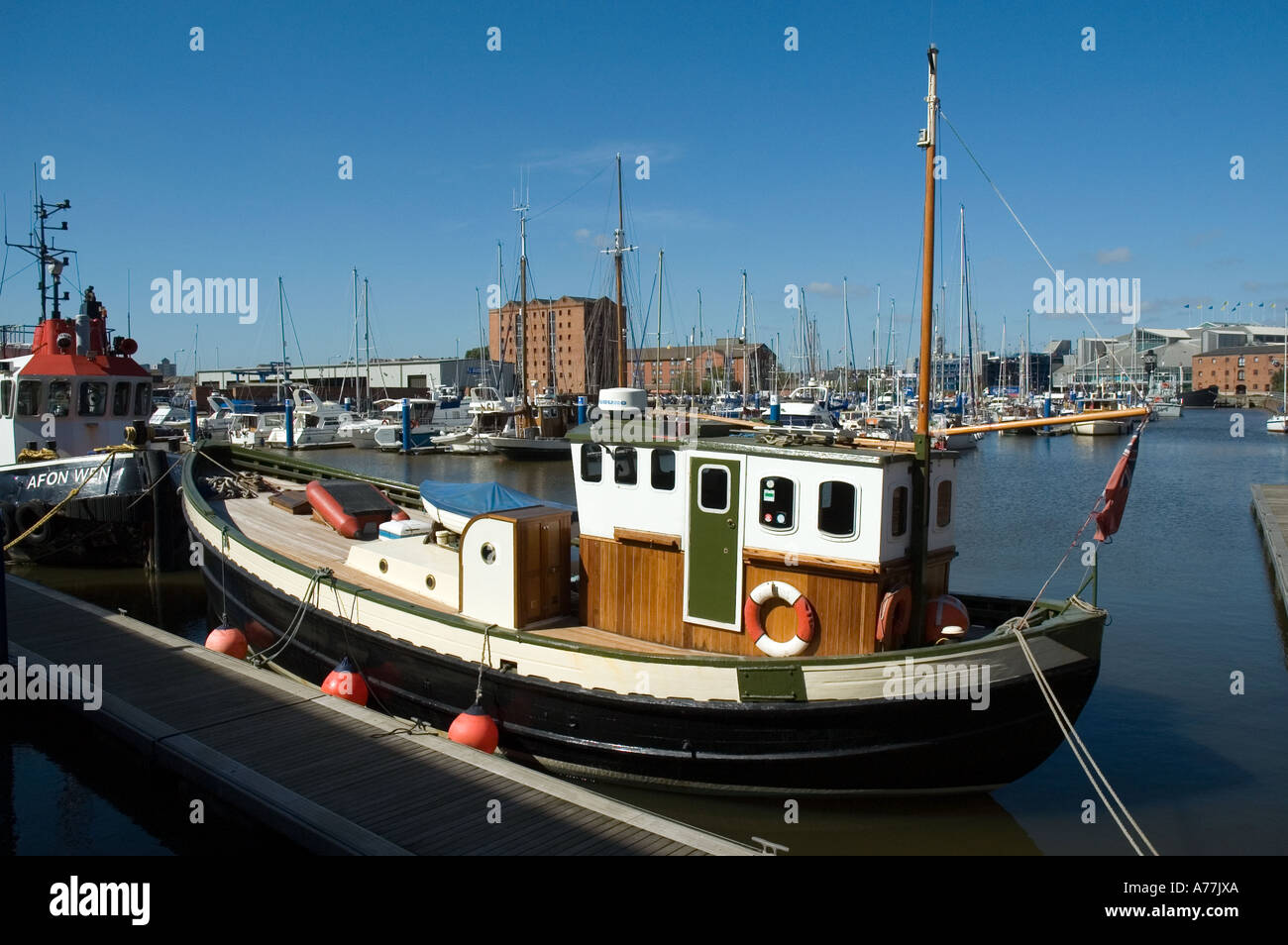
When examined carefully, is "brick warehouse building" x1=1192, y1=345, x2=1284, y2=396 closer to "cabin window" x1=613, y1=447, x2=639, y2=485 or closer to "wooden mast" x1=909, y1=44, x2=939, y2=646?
"wooden mast" x1=909, y1=44, x2=939, y2=646

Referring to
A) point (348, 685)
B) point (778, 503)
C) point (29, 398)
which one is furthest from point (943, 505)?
point (29, 398)

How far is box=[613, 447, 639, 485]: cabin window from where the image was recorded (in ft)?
→ 35.6

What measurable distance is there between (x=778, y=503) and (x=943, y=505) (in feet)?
6.85

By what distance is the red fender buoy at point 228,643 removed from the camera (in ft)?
44.8

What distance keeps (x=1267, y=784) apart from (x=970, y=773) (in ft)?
16.6

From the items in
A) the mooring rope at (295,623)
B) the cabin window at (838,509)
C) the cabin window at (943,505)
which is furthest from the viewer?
the mooring rope at (295,623)

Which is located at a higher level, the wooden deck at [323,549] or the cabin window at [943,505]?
the cabin window at [943,505]

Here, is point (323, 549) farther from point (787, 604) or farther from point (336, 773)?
point (787, 604)

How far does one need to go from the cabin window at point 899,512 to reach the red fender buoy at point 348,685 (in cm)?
700

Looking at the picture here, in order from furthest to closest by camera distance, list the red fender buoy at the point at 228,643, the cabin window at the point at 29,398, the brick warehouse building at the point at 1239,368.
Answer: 1. the brick warehouse building at the point at 1239,368
2. the cabin window at the point at 29,398
3. the red fender buoy at the point at 228,643

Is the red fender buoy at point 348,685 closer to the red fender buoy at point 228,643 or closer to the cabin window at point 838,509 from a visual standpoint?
the red fender buoy at point 228,643

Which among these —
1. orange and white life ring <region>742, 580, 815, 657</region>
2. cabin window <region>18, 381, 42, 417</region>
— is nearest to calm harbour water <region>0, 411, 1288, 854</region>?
orange and white life ring <region>742, 580, 815, 657</region>

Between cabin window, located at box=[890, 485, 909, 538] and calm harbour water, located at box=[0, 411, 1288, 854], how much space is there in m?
2.91

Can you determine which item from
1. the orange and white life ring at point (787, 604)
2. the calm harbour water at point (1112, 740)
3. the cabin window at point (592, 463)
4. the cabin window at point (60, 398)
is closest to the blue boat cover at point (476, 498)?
the cabin window at point (592, 463)
